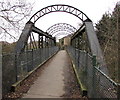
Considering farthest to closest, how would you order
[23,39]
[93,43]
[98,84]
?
[23,39] → [93,43] → [98,84]

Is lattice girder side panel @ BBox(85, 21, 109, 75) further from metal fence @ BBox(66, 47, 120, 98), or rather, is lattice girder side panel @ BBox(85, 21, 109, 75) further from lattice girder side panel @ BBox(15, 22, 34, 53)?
lattice girder side panel @ BBox(15, 22, 34, 53)

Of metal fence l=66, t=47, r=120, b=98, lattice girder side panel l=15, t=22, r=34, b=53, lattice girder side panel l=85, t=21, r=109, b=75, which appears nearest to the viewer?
metal fence l=66, t=47, r=120, b=98

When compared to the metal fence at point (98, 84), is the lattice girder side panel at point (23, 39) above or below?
above

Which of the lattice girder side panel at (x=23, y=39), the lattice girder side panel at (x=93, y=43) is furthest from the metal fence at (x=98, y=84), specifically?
the lattice girder side panel at (x=23, y=39)

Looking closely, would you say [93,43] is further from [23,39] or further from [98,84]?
[98,84]

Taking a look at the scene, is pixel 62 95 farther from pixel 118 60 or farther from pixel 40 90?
pixel 118 60

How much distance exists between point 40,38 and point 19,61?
41.8 ft

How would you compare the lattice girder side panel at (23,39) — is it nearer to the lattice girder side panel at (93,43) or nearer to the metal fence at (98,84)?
the lattice girder side panel at (93,43)

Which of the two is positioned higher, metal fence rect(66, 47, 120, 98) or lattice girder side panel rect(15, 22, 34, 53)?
lattice girder side panel rect(15, 22, 34, 53)

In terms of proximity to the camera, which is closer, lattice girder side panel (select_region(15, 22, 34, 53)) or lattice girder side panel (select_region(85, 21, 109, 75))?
lattice girder side panel (select_region(85, 21, 109, 75))

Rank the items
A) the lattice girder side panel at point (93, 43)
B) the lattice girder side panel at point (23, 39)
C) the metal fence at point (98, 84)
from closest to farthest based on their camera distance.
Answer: the metal fence at point (98, 84) < the lattice girder side panel at point (93, 43) < the lattice girder side panel at point (23, 39)

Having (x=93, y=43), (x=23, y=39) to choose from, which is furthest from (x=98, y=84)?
(x=23, y=39)

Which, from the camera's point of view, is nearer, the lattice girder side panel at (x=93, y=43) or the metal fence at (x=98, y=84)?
the metal fence at (x=98, y=84)

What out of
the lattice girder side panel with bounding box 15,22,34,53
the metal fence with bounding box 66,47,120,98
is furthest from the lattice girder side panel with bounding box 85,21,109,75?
the lattice girder side panel with bounding box 15,22,34,53
